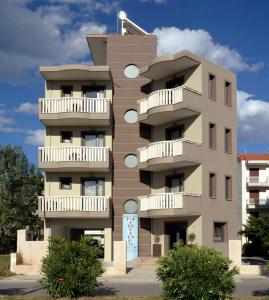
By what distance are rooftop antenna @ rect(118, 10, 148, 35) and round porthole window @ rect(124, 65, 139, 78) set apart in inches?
161

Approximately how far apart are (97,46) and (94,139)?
25.0ft

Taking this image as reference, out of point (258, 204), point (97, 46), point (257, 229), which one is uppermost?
point (97, 46)

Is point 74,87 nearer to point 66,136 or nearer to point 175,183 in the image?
point 66,136

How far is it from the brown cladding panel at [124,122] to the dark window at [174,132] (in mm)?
2039

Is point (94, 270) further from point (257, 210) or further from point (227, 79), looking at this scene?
point (257, 210)

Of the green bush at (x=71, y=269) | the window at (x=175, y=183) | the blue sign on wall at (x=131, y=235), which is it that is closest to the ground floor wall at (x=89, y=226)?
the blue sign on wall at (x=131, y=235)

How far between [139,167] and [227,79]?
319 inches

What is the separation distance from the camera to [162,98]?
3459cm

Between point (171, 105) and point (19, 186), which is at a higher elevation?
point (171, 105)

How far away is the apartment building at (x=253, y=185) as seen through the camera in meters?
71.0

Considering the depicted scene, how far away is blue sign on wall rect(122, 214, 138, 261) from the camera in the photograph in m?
36.6

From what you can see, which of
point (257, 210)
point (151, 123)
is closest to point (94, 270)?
point (151, 123)

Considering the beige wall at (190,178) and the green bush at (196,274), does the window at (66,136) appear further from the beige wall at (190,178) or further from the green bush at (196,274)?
the green bush at (196,274)

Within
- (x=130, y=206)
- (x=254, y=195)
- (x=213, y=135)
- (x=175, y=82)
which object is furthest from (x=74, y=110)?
(x=254, y=195)
